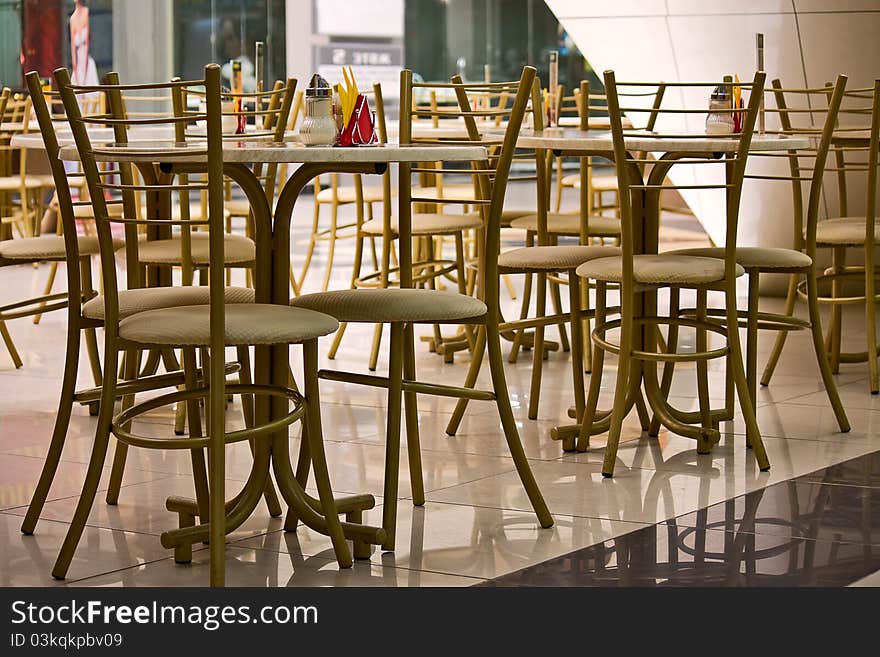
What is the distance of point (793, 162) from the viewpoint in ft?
17.1

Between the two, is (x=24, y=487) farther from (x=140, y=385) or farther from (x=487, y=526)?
(x=487, y=526)

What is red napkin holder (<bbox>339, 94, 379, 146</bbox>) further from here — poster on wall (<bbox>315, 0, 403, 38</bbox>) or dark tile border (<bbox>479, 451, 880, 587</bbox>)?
poster on wall (<bbox>315, 0, 403, 38</bbox>)

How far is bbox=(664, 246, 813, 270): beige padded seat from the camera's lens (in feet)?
14.1

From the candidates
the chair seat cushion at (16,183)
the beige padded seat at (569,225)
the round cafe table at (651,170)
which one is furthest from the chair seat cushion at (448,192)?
the chair seat cushion at (16,183)

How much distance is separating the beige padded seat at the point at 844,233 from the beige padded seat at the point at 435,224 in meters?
1.32

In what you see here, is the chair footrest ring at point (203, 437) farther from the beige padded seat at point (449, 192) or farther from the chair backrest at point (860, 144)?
the beige padded seat at point (449, 192)

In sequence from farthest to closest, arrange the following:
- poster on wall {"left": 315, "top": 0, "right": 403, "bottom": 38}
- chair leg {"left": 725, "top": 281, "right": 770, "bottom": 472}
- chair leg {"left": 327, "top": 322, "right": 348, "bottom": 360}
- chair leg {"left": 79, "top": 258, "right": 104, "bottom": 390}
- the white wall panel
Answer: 1. poster on wall {"left": 315, "top": 0, "right": 403, "bottom": 38}
2. the white wall panel
3. chair leg {"left": 327, "top": 322, "right": 348, "bottom": 360}
4. chair leg {"left": 79, "top": 258, "right": 104, "bottom": 390}
5. chair leg {"left": 725, "top": 281, "right": 770, "bottom": 472}

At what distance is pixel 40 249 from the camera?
184 inches

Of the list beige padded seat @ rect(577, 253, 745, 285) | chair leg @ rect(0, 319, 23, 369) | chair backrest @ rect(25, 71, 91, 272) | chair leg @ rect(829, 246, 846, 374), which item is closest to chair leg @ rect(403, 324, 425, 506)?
beige padded seat @ rect(577, 253, 745, 285)

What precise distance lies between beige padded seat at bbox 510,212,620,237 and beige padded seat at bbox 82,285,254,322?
2.13m

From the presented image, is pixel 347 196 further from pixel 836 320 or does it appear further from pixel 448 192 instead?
pixel 836 320

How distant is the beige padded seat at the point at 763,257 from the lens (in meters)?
4.31

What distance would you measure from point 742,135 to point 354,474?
1.45 metres

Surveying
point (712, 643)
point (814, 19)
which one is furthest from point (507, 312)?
point (712, 643)
